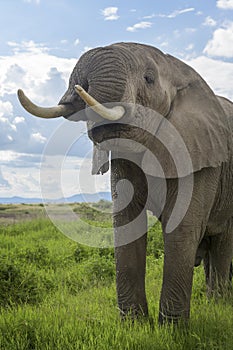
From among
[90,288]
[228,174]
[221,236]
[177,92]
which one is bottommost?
[90,288]

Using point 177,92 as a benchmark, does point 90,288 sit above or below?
below

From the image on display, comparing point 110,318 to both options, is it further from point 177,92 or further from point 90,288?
point 90,288

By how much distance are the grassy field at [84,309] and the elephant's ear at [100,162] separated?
106 cm

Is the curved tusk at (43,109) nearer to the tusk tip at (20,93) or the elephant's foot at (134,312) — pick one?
the tusk tip at (20,93)

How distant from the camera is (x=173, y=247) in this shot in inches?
164

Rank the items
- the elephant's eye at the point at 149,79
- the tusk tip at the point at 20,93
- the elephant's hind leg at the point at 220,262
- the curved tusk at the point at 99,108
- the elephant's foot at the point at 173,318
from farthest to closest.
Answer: the elephant's hind leg at the point at 220,262, the elephant's foot at the point at 173,318, the elephant's eye at the point at 149,79, the tusk tip at the point at 20,93, the curved tusk at the point at 99,108

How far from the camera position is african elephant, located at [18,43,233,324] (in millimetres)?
A: 3547

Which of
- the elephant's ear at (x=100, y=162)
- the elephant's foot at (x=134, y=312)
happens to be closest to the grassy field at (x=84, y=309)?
the elephant's foot at (x=134, y=312)

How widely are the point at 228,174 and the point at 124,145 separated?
1319 mm

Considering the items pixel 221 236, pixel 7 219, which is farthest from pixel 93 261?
pixel 7 219

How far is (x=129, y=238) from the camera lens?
445 centimetres

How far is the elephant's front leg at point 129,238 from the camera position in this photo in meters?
4.37

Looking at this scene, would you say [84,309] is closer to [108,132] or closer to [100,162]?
[100,162]

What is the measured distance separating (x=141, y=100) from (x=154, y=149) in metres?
0.39
